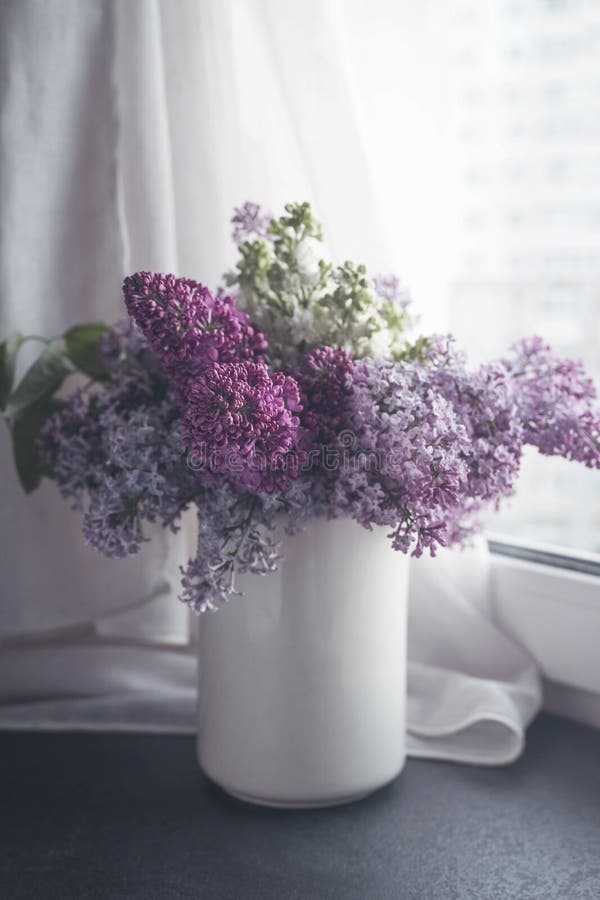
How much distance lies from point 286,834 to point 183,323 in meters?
0.41

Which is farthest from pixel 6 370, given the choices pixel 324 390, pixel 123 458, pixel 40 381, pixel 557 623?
pixel 557 623

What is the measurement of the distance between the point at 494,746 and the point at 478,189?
0.70 metres

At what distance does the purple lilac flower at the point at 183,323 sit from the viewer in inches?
21.5

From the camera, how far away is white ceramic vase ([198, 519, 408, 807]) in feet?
2.19

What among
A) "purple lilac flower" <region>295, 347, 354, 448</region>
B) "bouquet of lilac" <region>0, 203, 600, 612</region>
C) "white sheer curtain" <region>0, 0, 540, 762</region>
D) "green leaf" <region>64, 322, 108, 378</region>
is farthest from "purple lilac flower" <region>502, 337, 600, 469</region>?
"green leaf" <region>64, 322, 108, 378</region>

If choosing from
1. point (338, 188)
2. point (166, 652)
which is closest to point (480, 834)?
point (166, 652)

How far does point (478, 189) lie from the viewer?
1.12 m

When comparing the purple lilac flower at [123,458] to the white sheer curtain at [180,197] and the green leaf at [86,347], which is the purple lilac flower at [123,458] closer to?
the green leaf at [86,347]

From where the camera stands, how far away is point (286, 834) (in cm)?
68

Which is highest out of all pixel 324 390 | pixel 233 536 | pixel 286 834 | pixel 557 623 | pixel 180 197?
pixel 180 197

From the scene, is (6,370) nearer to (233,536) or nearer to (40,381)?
(40,381)

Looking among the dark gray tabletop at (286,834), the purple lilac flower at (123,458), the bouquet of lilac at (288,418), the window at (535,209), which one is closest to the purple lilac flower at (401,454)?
the bouquet of lilac at (288,418)

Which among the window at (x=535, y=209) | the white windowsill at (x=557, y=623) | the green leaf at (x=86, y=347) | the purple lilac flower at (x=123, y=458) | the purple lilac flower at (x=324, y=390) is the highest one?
the window at (x=535, y=209)

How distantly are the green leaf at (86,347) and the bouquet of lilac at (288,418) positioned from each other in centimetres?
6
